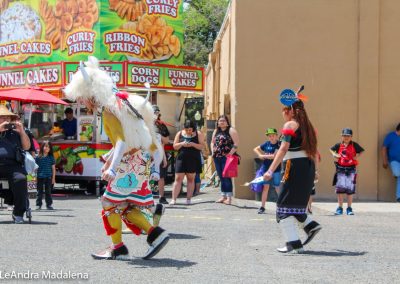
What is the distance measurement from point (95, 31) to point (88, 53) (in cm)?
57

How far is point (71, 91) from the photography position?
7.50 meters

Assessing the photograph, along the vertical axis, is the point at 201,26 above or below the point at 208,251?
above

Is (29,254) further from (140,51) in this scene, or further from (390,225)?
(140,51)

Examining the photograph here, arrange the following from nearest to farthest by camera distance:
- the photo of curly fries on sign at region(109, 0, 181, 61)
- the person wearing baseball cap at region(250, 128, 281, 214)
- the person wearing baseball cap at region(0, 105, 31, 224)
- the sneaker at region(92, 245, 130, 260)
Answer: the sneaker at region(92, 245, 130, 260) → the person wearing baseball cap at region(0, 105, 31, 224) → the person wearing baseball cap at region(250, 128, 281, 214) → the photo of curly fries on sign at region(109, 0, 181, 61)

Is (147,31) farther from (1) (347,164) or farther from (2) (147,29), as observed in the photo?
(1) (347,164)

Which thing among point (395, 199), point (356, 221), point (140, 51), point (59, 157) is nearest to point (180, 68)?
point (140, 51)

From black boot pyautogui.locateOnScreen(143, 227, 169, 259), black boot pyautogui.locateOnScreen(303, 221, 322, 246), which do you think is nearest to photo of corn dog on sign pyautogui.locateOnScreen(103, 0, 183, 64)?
black boot pyautogui.locateOnScreen(303, 221, 322, 246)

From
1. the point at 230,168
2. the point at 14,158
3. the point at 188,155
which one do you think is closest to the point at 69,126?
the point at 188,155

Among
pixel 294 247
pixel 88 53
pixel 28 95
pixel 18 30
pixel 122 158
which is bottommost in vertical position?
pixel 294 247

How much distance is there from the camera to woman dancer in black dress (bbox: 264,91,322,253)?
8.15m

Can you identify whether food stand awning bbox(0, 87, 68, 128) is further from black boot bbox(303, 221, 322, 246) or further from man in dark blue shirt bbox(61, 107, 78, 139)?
black boot bbox(303, 221, 322, 246)

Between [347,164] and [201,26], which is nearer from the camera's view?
[347,164]

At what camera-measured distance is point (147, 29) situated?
19.1 metres

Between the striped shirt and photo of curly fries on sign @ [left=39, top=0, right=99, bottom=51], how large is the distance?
606 centimetres
